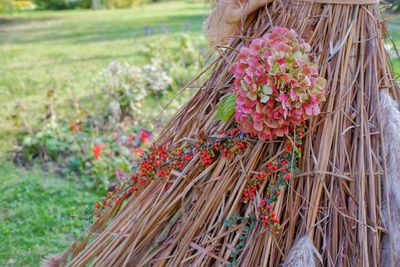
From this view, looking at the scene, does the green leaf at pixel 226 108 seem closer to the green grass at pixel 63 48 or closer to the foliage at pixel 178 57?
the green grass at pixel 63 48

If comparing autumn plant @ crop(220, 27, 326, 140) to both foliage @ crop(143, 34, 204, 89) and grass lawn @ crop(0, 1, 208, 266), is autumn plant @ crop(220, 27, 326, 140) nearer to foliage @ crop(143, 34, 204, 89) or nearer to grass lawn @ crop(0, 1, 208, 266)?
grass lawn @ crop(0, 1, 208, 266)

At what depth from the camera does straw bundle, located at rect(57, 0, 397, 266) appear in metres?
1.33

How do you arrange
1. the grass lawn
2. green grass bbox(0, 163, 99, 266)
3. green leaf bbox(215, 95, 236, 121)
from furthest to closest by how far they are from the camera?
the grass lawn
green grass bbox(0, 163, 99, 266)
green leaf bbox(215, 95, 236, 121)

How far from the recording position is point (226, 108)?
139 cm

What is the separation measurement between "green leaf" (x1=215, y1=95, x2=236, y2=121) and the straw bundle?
0.10ft

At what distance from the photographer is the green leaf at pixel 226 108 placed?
1378 mm

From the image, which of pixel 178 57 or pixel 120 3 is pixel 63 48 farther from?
pixel 120 3

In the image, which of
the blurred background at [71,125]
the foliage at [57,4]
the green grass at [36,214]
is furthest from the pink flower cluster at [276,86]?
the foliage at [57,4]

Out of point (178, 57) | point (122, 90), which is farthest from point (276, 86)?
point (178, 57)

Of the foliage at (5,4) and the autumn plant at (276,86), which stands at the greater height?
the autumn plant at (276,86)

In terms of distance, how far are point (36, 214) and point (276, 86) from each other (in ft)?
6.85

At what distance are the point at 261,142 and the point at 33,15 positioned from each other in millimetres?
12813

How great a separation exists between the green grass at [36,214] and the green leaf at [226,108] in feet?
3.87

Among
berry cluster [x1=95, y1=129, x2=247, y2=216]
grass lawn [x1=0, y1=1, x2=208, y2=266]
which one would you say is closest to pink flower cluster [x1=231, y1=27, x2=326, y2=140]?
berry cluster [x1=95, y1=129, x2=247, y2=216]
